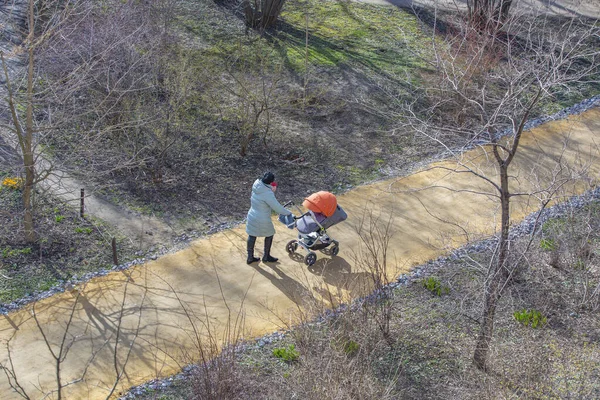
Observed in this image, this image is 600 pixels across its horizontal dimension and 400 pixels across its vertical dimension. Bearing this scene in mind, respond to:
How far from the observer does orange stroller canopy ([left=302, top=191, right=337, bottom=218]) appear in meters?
9.61

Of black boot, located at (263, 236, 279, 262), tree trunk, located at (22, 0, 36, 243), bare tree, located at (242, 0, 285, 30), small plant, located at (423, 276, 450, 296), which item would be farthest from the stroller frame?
bare tree, located at (242, 0, 285, 30)

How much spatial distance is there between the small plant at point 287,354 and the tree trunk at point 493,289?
6.43ft

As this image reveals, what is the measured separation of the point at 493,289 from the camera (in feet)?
25.3

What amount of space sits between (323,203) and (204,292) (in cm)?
193

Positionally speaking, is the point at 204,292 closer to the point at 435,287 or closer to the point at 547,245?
the point at 435,287

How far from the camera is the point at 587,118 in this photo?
14.6 meters

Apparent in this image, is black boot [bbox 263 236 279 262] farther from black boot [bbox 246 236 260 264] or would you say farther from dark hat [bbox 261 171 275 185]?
dark hat [bbox 261 171 275 185]

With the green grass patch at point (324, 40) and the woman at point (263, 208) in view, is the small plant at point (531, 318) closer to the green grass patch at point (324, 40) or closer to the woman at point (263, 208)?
the woman at point (263, 208)

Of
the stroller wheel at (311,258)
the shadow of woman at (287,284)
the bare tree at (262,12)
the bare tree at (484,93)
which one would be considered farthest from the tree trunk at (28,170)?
the bare tree at (262,12)

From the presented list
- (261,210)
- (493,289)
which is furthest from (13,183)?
(493,289)

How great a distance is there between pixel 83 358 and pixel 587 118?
11.0m

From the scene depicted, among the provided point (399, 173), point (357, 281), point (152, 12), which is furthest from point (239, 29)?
point (357, 281)

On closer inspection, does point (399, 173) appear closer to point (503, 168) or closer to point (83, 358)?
point (503, 168)

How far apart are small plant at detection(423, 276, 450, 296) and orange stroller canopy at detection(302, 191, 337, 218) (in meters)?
1.54
